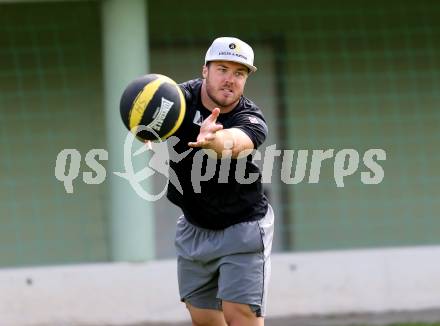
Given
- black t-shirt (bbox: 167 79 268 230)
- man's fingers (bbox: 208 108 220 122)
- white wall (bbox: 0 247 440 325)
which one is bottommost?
white wall (bbox: 0 247 440 325)

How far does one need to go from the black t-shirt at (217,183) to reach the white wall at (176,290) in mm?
2349

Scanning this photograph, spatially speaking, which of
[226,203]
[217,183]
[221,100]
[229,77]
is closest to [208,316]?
[226,203]

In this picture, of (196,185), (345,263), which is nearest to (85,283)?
(345,263)

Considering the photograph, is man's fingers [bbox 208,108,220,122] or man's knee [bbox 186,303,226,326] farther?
man's knee [bbox 186,303,226,326]

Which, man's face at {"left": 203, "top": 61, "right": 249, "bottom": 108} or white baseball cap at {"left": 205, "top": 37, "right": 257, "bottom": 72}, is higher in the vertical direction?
white baseball cap at {"left": 205, "top": 37, "right": 257, "bottom": 72}

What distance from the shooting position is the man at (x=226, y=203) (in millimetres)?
5625

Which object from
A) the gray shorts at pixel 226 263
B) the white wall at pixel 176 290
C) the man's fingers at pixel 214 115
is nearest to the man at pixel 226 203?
the gray shorts at pixel 226 263

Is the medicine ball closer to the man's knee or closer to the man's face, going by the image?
the man's face

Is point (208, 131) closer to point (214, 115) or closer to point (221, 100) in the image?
point (214, 115)

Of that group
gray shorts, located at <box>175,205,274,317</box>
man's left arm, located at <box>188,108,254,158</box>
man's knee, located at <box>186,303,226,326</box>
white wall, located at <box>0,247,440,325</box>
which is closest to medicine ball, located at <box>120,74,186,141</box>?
man's left arm, located at <box>188,108,254,158</box>

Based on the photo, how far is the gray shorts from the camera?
18.8 ft

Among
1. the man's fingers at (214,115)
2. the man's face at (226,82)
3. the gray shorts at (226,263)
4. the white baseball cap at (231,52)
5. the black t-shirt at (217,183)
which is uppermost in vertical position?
the white baseball cap at (231,52)

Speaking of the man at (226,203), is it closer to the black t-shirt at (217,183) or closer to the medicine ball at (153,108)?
the black t-shirt at (217,183)

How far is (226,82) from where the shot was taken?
561cm
